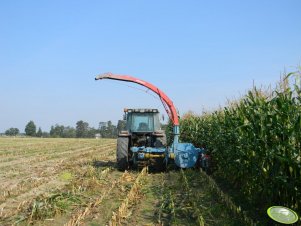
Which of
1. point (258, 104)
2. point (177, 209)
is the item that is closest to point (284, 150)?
point (258, 104)

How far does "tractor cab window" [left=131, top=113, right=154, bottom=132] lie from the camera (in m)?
12.5

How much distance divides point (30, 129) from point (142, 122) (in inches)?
3095

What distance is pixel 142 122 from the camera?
12.6 metres

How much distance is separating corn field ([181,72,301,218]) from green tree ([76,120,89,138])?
252 feet

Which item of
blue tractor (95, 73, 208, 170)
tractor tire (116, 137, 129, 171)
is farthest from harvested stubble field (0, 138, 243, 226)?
tractor tire (116, 137, 129, 171)

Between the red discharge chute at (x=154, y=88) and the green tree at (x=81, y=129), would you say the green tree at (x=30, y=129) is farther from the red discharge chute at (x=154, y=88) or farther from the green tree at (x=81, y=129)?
the red discharge chute at (x=154, y=88)

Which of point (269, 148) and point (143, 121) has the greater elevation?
point (143, 121)

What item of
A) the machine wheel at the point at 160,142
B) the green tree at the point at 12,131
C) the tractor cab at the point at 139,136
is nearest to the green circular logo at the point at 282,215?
the tractor cab at the point at 139,136

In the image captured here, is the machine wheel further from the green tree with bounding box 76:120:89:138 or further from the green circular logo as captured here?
the green tree with bounding box 76:120:89:138

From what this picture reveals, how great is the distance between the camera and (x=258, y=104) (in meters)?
6.91

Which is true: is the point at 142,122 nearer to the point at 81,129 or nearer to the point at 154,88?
the point at 154,88

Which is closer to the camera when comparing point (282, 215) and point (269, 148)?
point (282, 215)

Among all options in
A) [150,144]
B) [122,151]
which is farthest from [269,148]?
[150,144]

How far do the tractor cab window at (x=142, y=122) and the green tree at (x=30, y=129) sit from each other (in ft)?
248
